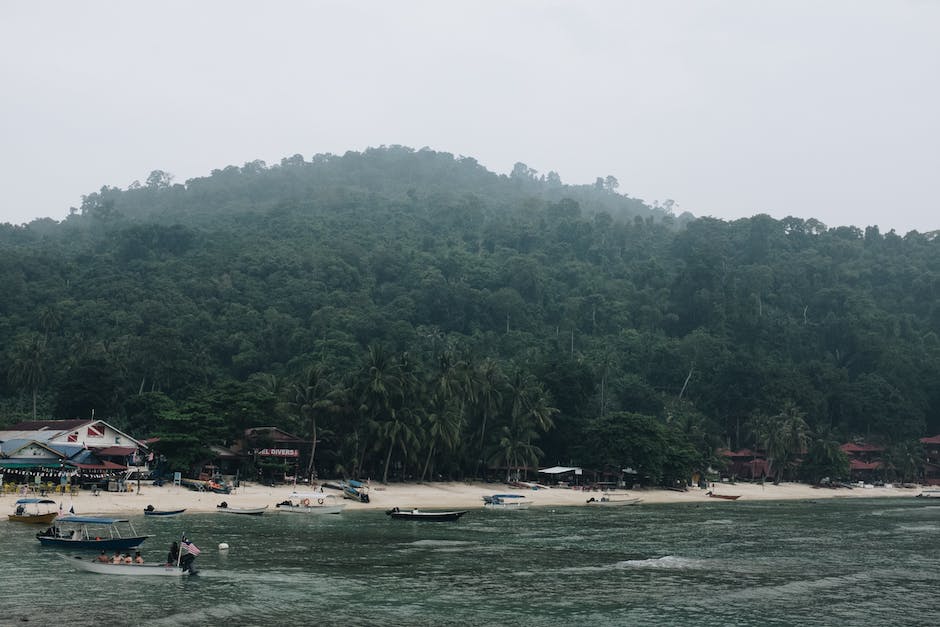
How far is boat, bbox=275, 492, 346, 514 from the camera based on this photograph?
226 ft

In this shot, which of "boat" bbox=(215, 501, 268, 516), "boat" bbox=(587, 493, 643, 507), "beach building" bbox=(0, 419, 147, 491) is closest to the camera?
"boat" bbox=(215, 501, 268, 516)

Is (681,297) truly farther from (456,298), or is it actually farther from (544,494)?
(544,494)

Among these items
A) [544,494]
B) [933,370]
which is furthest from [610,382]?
[933,370]

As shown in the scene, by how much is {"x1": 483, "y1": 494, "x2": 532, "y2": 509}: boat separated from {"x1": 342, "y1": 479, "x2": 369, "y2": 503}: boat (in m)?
11.9

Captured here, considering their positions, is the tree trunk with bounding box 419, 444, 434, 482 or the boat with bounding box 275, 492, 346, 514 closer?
the boat with bounding box 275, 492, 346, 514

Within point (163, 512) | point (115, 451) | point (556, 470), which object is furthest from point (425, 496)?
point (163, 512)

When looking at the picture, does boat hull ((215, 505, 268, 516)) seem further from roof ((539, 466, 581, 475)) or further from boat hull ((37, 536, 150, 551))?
roof ((539, 466, 581, 475))

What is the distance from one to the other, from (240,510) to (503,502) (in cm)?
2738

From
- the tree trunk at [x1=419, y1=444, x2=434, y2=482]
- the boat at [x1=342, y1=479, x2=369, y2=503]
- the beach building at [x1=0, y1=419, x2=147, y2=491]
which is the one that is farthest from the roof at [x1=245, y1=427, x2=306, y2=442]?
the tree trunk at [x1=419, y1=444, x2=434, y2=482]

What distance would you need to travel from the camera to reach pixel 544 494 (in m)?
92.0

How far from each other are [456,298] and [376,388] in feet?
255

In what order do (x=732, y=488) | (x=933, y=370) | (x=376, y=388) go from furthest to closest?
(x=933, y=370) < (x=732, y=488) < (x=376, y=388)

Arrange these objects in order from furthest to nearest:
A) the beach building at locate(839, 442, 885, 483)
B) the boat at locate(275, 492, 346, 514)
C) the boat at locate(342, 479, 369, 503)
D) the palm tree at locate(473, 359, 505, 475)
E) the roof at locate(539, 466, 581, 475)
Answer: the beach building at locate(839, 442, 885, 483) → the roof at locate(539, 466, 581, 475) → the palm tree at locate(473, 359, 505, 475) → the boat at locate(342, 479, 369, 503) → the boat at locate(275, 492, 346, 514)

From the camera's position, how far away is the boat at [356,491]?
76.2 meters
